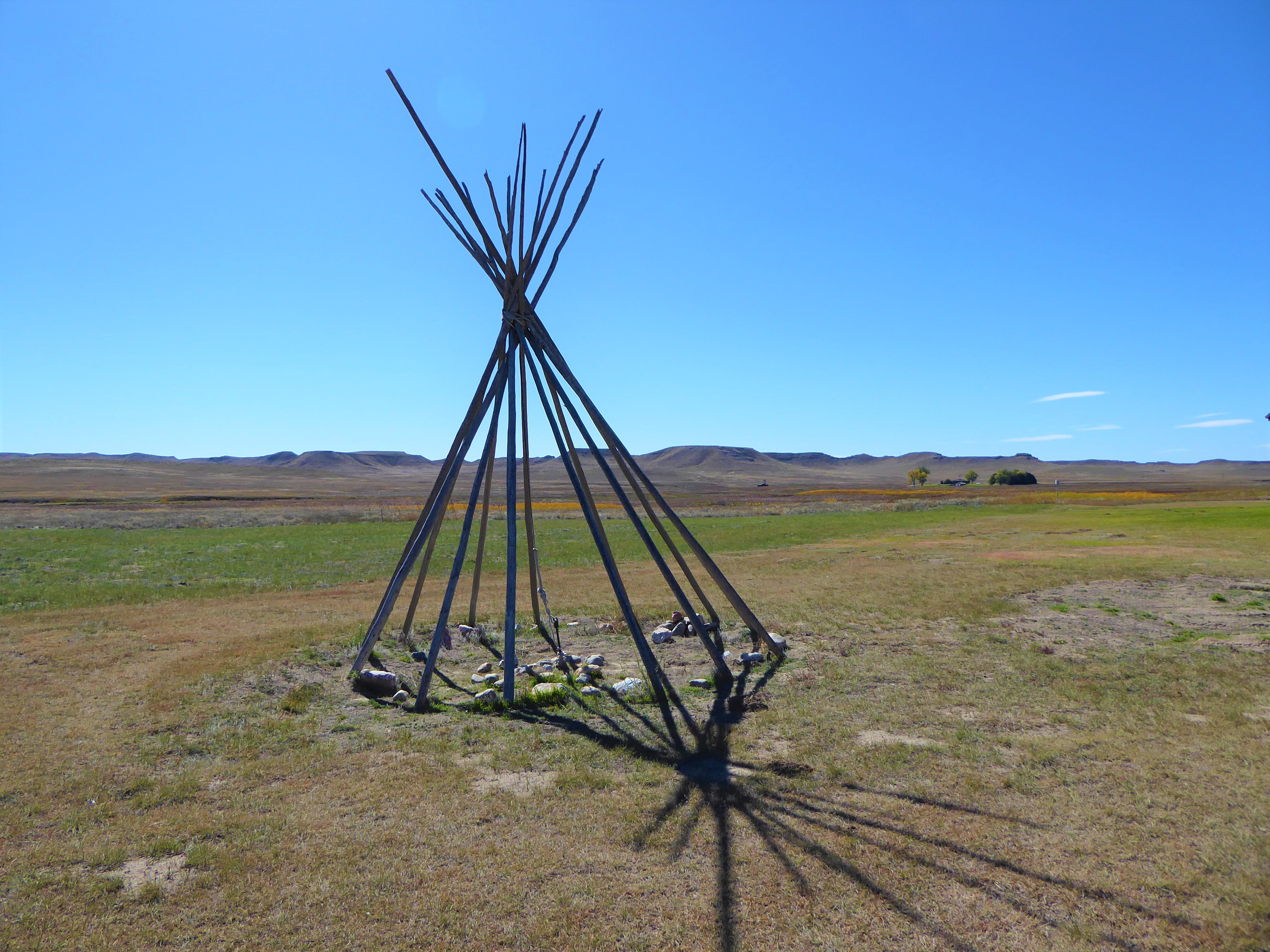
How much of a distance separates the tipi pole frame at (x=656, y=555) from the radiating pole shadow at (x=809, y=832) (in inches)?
58.2

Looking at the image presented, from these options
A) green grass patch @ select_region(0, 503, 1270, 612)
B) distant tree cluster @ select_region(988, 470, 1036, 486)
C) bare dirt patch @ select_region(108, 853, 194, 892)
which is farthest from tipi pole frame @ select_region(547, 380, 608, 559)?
distant tree cluster @ select_region(988, 470, 1036, 486)

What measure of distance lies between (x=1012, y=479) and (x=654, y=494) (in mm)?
88796

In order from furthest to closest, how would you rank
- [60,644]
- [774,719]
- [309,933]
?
[60,644] → [774,719] → [309,933]

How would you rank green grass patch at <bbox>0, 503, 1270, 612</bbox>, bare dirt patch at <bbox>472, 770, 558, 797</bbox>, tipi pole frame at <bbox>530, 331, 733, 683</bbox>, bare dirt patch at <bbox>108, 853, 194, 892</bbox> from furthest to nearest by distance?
green grass patch at <bbox>0, 503, 1270, 612</bbox>, tipi pole frame at <bbox>530, 331, 733, 683</bbox>, bare dirt patch at <bbox>472, 770, 558, 797</bbox>, bare dirt patch at <bbox>108, 853, 194, 892</bbox>

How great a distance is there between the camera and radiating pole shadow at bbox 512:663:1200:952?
143 inches

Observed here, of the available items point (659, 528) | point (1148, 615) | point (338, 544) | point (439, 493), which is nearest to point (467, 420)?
point (439, 493)

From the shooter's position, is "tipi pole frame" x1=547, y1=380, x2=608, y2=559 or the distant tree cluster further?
the distant tree cluster

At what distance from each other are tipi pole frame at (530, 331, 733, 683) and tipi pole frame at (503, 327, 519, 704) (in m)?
0.40

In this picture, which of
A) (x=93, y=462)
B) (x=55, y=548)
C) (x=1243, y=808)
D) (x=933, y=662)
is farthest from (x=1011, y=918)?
(x=93, y=462)

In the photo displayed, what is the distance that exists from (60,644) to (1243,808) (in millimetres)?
12220

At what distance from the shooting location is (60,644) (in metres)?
9.33

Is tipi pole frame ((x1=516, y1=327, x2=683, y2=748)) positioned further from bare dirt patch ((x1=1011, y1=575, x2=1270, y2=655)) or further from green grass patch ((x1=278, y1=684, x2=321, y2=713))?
bare dirt patch ((x1=1011, y1=575, x2=1270, y2=655))

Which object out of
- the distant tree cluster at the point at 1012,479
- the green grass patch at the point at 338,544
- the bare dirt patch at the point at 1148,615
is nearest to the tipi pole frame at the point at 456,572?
the bare dirt patch at the point at 1148,615

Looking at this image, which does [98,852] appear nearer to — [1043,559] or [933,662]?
[933,662]
